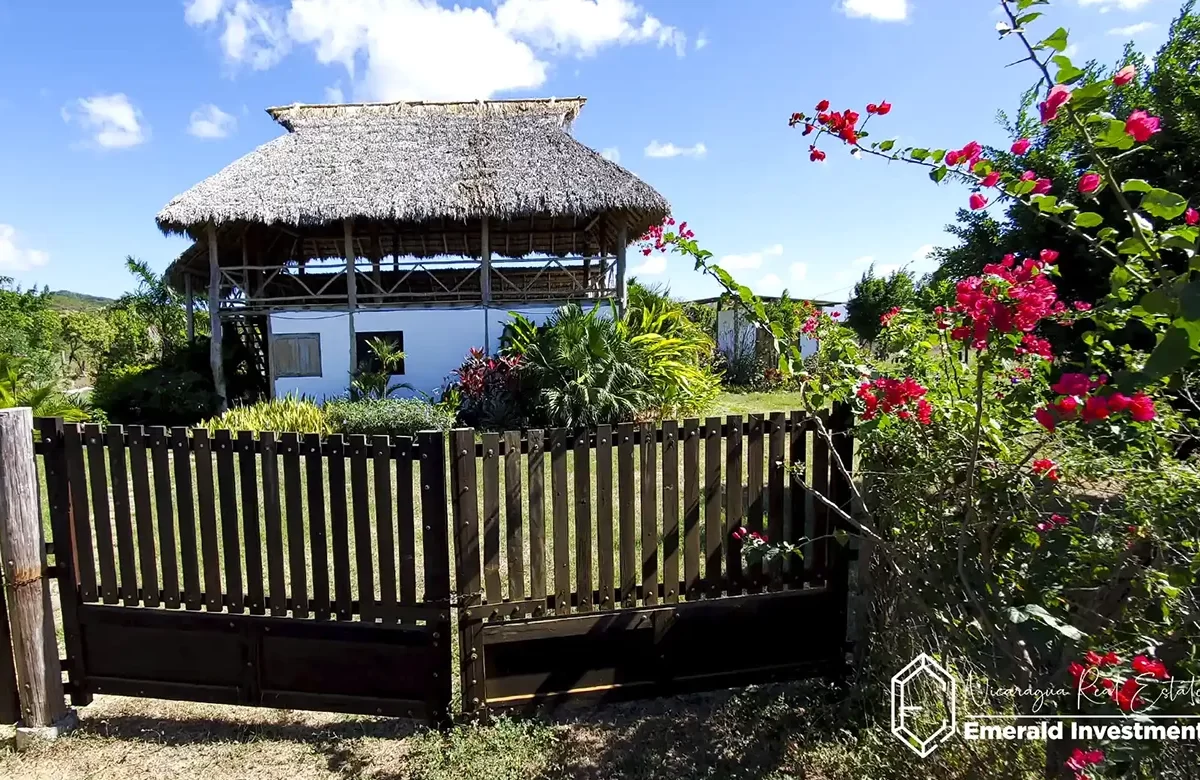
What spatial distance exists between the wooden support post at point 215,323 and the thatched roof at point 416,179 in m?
0.45

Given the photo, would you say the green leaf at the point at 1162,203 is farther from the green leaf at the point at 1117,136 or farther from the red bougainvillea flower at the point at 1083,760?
the red bougainvillea flower at the point at 1083,760

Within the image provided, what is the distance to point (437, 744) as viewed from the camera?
255 centimetres

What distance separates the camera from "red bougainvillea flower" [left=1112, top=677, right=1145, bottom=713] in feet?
4.39

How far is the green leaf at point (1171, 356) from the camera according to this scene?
0.97m

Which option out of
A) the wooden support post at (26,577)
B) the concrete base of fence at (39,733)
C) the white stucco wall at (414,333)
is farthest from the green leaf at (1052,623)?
the white stucco wall at (414,333)

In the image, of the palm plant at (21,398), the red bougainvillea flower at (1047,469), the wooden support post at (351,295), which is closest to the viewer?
the red bougainvillea flower at (1047,469)

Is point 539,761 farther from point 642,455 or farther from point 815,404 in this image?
point 815,404

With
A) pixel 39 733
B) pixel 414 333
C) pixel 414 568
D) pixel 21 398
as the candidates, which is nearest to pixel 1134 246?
pixel 414 568

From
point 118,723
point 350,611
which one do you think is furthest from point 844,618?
point 118,723

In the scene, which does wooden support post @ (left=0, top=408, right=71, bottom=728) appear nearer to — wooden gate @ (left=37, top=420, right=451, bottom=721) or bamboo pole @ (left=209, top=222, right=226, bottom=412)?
wooden gate @ (left=37, top=420, right=451, bottom=721)

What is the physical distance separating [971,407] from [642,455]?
122cm

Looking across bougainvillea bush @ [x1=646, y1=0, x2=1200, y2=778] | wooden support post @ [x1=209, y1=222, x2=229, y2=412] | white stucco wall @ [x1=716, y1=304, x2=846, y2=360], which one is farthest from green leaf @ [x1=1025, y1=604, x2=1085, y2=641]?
white stucco wall @ [x1=716, y1=304, x2=846, y2=360]

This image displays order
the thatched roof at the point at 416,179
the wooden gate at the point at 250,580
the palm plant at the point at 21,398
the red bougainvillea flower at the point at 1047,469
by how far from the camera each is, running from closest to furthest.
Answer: the red bougainvillea flower at the point at 1047,469
the wooden gate at the point at 250,580
the palm plant at the point at 21,398
the thatched roof at the point at 416,179

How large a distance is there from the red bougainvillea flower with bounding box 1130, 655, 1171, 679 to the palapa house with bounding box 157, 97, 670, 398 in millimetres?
10423
